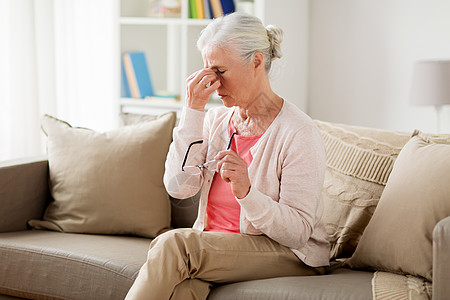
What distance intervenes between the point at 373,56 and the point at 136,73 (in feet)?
4.55

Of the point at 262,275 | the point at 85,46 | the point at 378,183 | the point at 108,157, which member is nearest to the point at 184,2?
the point at 85,46

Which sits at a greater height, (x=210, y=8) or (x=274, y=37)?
(x=210, y=8)

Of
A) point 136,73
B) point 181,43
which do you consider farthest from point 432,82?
point 136,73

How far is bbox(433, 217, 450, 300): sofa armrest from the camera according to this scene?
1512 millimetres

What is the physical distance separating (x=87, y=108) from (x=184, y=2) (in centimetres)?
101

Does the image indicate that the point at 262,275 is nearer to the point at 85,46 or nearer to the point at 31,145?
the point at 31,145

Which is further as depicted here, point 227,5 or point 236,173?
point 227,5

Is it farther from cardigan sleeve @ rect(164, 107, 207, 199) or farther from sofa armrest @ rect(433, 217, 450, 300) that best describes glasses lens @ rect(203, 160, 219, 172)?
sofa armrest @ rect(433, 217, 450, 300)

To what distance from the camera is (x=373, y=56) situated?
11.9ft

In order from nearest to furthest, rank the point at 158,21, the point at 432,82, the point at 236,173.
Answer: the point at 236,173 < the point at 432,82 < the point at 158,21

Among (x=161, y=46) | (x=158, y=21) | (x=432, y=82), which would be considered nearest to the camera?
(x=432, y=82)

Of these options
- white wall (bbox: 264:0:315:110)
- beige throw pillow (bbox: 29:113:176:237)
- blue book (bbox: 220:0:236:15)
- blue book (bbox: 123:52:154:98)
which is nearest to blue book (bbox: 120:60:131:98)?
blue book (bbox: 123:52:154:98)

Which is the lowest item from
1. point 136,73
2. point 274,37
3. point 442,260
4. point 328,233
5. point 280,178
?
point 328,233

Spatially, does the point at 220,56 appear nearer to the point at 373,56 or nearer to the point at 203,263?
the point at 203,263
